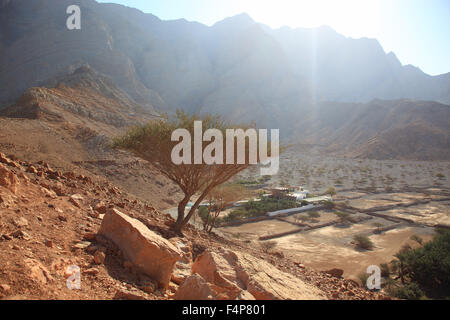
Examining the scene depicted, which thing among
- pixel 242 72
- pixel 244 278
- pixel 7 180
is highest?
pixel 242 72

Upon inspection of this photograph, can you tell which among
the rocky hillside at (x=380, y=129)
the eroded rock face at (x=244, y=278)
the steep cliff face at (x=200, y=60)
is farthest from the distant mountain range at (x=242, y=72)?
the eroded rock face at (x=244, y=278)

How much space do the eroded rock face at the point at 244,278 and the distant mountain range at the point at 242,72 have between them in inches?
2221

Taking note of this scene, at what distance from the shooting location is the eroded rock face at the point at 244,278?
4598 millimetres

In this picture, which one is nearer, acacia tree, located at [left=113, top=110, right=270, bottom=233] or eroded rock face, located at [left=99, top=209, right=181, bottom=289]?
eroded rock face, located at [left=99, top=209, right=181, bottom=289]

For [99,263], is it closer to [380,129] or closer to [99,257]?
[99,257]

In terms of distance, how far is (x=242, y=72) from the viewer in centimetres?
10644

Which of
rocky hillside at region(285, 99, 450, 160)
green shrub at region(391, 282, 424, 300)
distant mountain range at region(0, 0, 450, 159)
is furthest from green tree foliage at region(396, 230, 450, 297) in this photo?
distant mountain range at region(0, 0, 450, 159)

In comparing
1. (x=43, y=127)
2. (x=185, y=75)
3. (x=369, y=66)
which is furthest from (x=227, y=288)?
(x=369, y=66)

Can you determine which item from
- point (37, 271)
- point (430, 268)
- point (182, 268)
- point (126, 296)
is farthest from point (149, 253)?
point (430, 268)

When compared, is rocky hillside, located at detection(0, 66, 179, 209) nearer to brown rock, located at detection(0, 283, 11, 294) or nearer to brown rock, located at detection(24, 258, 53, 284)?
brown rock, located at detection(24, 258, 53, 284)

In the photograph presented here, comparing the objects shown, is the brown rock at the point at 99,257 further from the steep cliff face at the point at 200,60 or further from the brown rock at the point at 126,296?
the steep cliff face at the point at 200,60

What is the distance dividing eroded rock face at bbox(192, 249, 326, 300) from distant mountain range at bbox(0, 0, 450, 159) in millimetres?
56410

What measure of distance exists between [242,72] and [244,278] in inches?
4238

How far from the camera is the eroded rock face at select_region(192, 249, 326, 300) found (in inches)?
181
